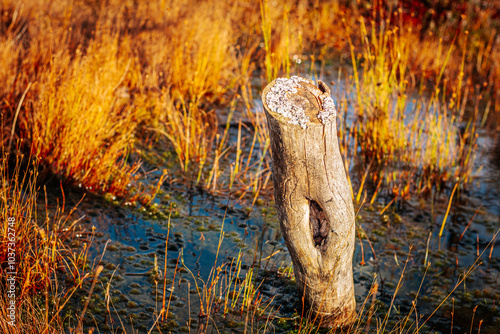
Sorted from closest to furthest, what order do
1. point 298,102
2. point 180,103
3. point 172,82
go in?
1. point 298,102
2. point 172,82
3. point 180,103

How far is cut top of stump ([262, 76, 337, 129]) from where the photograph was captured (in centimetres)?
181

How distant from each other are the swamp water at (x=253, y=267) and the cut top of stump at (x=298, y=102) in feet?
2.70

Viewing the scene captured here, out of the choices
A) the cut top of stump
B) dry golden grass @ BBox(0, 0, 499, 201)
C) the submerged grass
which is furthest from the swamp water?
the cut top of stump

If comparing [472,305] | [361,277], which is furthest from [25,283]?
[472,305]

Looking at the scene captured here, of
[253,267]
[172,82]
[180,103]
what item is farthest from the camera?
[180,103]

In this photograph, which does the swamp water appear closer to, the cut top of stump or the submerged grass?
the submerged grass

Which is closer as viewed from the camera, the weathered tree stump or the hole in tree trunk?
the weathered tree stump

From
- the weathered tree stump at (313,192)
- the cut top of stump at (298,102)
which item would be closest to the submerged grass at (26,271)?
the weathered tree stump at (313,192)

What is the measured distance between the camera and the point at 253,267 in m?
2.59

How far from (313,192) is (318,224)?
8.0 inches

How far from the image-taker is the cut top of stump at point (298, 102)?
181 cm

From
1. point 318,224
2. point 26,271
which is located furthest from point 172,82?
point 318,224

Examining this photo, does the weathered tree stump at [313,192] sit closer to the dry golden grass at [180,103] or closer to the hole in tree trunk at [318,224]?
the hole in tree trunk at [318,224]

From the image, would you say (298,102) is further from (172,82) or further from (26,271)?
(172,82)
